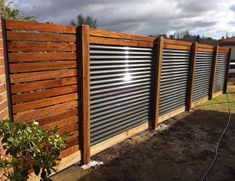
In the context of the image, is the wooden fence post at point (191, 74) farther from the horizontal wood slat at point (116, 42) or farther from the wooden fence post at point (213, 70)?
the horizontal wood slat at point (116, 42)

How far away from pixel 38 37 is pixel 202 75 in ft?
23.5

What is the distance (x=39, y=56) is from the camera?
9.91ft

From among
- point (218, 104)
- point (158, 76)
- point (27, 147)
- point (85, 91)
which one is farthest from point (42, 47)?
point (218, 104)

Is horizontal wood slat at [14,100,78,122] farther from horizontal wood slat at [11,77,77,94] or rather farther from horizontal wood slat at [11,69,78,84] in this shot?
horizontal wood slat at [11,69,78,84]

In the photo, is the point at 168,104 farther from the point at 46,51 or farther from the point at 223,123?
the point at 46,51

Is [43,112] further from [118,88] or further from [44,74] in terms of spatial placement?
[118,88]

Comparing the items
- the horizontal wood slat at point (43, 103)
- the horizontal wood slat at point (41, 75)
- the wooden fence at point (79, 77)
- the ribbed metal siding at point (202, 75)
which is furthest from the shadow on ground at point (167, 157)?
the ribbed metal siding at point (202, 75)

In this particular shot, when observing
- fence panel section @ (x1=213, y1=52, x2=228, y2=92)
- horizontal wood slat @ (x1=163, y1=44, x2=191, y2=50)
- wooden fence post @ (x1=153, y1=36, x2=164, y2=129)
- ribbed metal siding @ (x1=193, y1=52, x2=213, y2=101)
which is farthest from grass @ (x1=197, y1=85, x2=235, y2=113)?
wooden fence post @ (x1=153, y1=36, x2=164, y2=129)

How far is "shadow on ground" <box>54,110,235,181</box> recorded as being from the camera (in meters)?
3.70

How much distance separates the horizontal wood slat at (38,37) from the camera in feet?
8.91

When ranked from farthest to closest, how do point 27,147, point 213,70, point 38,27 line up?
1. point 213,70
2. point 38,27
3. point 27,147

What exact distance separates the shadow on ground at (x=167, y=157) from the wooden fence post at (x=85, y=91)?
0.36m

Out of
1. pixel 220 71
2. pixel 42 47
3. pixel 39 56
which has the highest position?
pixel 42 47

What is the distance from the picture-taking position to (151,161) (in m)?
4.20
